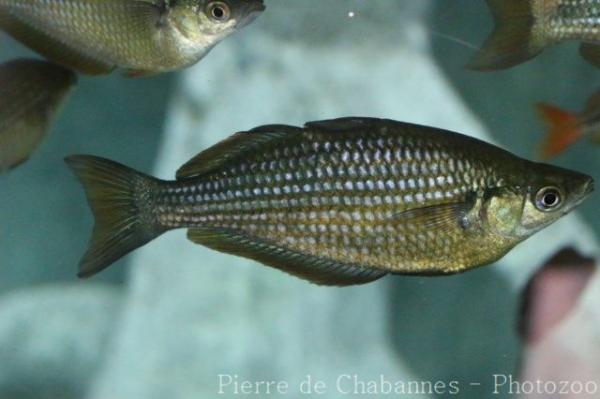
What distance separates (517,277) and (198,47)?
139cm

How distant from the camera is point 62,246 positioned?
2572 mm

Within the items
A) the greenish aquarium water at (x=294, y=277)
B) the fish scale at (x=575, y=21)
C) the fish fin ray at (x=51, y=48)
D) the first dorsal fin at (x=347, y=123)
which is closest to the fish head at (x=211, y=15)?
the fish fin ray at (x=51, y=48)

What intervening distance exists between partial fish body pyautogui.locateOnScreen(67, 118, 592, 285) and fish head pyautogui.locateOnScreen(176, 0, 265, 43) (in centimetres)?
29

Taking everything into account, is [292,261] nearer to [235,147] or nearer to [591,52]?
[235,147]

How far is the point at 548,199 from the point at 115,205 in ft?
2.92

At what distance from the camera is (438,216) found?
147cm

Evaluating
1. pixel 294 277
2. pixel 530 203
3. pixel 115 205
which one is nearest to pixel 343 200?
pixel 530 203

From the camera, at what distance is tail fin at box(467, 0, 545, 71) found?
1.78 meters

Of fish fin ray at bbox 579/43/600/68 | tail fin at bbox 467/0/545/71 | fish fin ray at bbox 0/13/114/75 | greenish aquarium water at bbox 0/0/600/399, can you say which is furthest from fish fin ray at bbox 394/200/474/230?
greenish aquarium water at bbox 0/0/600/399

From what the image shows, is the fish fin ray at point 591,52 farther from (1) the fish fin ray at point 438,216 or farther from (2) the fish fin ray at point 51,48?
(2) the fish fin ray at point 51,48

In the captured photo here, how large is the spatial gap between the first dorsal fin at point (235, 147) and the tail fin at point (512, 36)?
0.60 m

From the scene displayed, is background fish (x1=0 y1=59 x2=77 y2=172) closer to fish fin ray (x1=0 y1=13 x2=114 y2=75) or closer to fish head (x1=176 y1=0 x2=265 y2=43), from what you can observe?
fish fin ray (x1=0 y1=13 x2=114 y2=75)

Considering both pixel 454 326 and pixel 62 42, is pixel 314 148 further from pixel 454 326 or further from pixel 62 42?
pixel 454 326

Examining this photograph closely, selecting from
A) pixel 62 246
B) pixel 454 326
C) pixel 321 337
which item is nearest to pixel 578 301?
pixel 454 326
